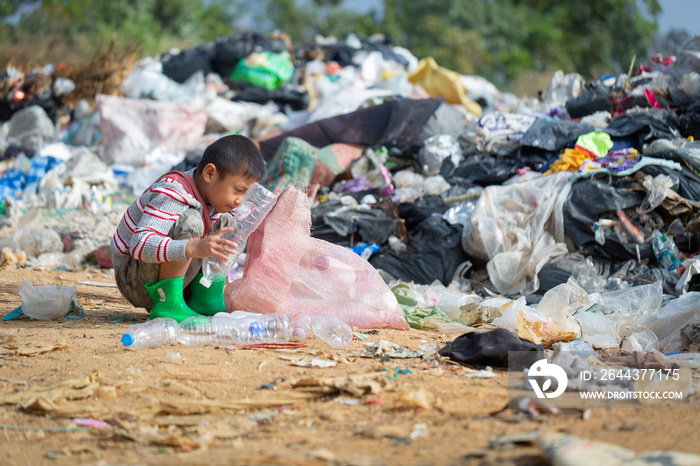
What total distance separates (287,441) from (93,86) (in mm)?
7922

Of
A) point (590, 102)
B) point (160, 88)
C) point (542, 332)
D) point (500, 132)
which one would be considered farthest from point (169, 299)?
point (160, 88)

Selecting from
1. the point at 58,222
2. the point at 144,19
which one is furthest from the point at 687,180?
the point at 144,19

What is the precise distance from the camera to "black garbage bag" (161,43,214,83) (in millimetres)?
8328

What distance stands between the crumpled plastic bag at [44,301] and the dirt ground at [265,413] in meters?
0.46

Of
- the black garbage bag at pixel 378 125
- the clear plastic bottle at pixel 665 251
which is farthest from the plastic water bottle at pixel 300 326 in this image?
the black garbage bag at pixel 378 125

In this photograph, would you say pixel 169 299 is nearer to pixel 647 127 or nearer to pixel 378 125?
pixel 378 125

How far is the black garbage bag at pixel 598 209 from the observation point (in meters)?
3.91

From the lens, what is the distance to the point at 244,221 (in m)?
2.58

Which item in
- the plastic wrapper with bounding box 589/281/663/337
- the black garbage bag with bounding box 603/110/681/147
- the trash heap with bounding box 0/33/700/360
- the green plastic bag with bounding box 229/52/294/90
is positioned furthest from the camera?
the green plastic bag with bounding box 229/52/294/90

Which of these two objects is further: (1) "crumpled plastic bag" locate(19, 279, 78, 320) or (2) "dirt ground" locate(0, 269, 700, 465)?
(1) "crumpled plastic bag" locate(19, 279, 78, 320)

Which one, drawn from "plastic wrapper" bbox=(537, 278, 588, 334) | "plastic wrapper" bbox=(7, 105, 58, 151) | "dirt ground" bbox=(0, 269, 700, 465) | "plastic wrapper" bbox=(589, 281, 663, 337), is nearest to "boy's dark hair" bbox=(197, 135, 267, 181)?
"dirt ground" bbox=(0, 269, 700, 465)

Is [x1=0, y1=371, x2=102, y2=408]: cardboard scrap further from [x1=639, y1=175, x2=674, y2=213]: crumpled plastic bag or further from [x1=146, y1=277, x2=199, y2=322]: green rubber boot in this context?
[x1=639, y1=175, x2=674, y2=213]: crumpled plastic bag

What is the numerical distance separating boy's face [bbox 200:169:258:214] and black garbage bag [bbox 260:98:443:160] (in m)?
3.12

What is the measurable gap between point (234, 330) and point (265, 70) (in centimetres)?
633
